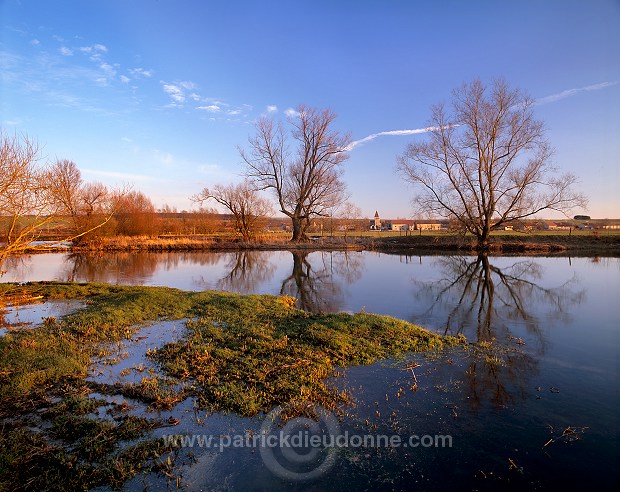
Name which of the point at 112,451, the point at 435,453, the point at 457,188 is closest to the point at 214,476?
the point at 112,451

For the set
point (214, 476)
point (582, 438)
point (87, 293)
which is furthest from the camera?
point (87, 293)

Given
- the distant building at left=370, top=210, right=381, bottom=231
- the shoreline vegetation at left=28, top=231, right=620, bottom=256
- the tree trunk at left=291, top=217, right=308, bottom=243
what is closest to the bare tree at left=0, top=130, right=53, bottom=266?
the shoreline vegetation at left=28, top=231, right=620, bottom=256

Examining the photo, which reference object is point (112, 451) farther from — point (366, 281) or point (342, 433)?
point (366, 281)

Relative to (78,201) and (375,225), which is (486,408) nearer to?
(78,201)

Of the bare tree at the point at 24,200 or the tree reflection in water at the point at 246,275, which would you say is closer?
the bare tree at the point at 24,200

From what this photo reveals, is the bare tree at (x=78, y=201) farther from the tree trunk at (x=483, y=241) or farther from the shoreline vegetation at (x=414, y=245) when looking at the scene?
the tree trunk at (x=483, y=241)

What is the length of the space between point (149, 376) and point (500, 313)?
31.8 feet

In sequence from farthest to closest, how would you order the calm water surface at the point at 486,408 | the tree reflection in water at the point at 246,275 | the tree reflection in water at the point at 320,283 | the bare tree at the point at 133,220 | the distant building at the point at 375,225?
the distant building at the point at 375,225 → the bare tree at the point at 133,220 → the tree reflection in water at the point at 246,275 → the tree reflection in water at the point at 320,283 → the calm water surface at the point at 486,408

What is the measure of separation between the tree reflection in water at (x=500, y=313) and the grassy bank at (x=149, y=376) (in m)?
1.27

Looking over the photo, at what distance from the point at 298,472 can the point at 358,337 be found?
4124 millimetres

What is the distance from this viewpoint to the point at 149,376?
5609 mm

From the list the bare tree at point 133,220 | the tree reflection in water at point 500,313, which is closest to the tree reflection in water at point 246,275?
the tree reflection in water at point 500,313

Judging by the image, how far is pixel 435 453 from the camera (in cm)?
385

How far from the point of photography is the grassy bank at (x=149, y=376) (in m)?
3.55
